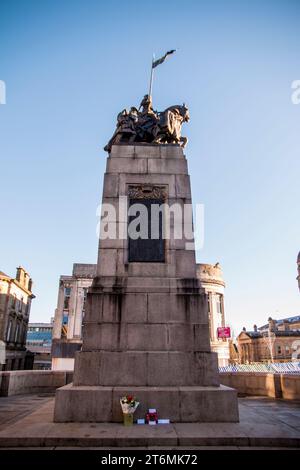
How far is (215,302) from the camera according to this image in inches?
2349

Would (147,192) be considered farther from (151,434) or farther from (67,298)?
(67,298)

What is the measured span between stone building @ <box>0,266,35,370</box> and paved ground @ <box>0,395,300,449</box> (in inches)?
1747

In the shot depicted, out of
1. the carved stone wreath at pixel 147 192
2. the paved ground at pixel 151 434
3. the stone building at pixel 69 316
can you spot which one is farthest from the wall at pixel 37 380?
the stone building at pixel 69 316

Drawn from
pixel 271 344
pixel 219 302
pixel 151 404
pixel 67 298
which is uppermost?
pixel 219 302

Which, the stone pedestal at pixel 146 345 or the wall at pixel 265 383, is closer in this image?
the stone pedestal at pixel 146 345

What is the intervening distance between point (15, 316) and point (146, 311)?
50020 mm

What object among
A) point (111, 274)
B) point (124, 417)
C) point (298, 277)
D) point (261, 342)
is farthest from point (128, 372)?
point (298, 277)

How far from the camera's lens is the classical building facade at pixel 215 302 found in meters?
56.6

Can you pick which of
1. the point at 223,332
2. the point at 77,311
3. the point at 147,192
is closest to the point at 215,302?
the point at 223,332

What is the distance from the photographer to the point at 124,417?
21.7 ft

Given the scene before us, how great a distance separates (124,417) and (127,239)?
4.93 metres

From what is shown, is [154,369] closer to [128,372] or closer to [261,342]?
[128,372]

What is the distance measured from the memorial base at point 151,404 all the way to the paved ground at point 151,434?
0.79ft

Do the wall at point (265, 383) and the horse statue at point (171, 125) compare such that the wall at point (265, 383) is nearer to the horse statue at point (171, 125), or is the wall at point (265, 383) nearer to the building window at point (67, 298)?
the horse statue at point (171, 125)
